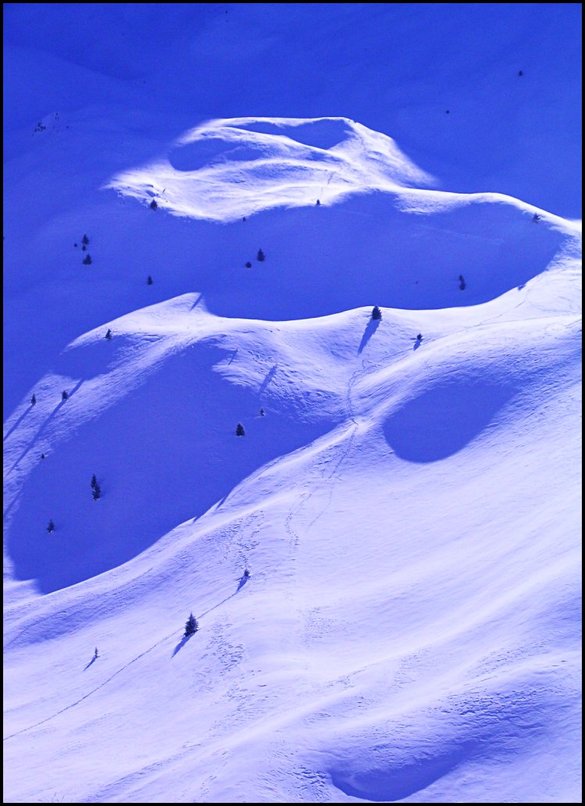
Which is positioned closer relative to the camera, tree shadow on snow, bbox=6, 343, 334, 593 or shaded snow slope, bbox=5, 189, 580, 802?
shaded snow slope, bbox=5, 189, 580, 802

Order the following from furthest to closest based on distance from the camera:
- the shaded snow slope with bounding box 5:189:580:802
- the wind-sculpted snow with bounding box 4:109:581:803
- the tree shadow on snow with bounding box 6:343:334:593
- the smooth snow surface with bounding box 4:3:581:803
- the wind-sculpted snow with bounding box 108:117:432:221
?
1. the wind-sculpted snow with bounding box 108:117:432:221
2. the tree shadow on snow with bounding box 6:343:334:593
3. the smooth snow surface with bounding box 4:3:581:803
4. the wind-sculpted snow with bounding box 4:109:581:803
5. the shaded snow slope with bounding box 5:189:580:802

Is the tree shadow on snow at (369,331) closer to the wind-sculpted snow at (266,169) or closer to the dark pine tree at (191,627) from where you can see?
the wind-sculpted snow at (266,169)

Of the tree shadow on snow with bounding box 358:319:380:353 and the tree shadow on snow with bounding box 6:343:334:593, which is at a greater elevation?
the tree shadow on snow with bounding box 358:319:380:353

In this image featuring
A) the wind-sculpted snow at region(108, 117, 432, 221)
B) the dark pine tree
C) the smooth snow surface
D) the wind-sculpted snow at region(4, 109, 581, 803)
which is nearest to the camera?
the wind-sculpted snow at region(4, 109, 581, 803)

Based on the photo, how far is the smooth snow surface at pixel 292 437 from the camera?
11.2m

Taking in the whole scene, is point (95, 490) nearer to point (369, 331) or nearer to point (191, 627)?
point (191, 627)

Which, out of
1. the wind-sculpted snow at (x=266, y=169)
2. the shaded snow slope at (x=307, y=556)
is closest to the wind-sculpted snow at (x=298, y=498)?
the shaded snow slope at (x=307, y=556)

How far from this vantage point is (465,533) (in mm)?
14930

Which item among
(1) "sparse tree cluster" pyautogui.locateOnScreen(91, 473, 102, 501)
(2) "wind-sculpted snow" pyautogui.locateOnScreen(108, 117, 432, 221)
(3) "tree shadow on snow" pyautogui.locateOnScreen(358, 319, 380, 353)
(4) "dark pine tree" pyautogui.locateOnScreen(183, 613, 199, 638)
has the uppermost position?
(2) "wind-sculpted snow" pyautogui.locateOnScreen(108, 117, 432, 221)

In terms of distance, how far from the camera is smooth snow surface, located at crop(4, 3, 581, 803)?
1116 centimetres

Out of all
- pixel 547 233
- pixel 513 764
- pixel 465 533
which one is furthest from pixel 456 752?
pixel 547 233

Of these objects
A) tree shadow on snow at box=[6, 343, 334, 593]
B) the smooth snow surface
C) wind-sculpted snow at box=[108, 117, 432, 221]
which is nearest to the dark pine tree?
the smooth snow surface

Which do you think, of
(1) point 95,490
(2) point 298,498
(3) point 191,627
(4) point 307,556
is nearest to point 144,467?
(1) point 95,490

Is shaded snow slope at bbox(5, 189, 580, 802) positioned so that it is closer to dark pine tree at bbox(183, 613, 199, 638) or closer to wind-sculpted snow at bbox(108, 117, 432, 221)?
dark pine tree at bbox(183, 613, 199, 638)
